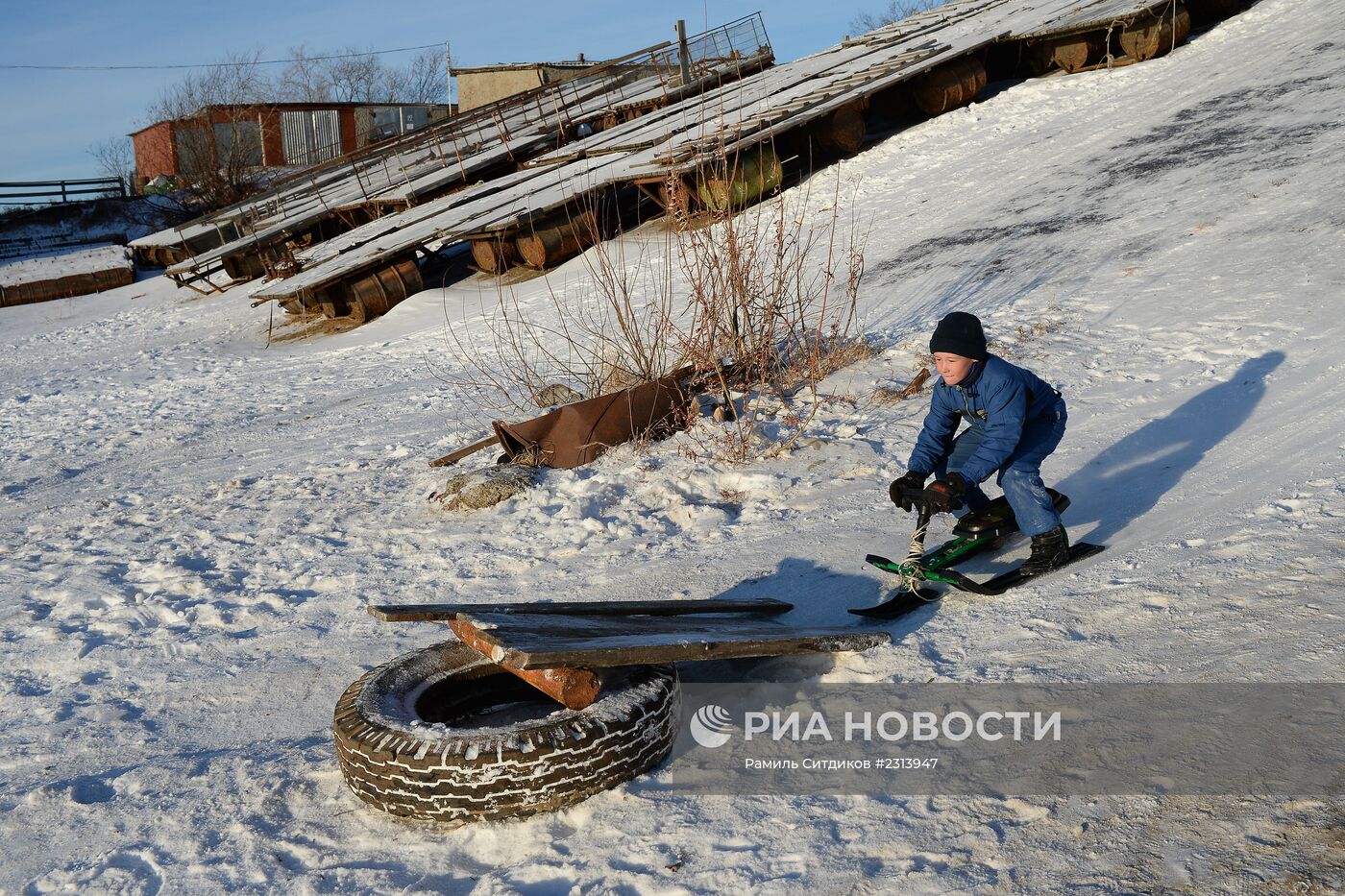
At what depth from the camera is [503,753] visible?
3.30 m

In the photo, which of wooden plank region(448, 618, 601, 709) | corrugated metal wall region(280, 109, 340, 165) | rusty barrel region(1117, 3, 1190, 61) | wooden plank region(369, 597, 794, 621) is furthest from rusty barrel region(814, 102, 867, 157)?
corrugated metal wall region(280, 109, 340, 165)

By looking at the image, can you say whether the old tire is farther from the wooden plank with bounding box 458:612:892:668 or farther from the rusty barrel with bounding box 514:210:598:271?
the rusty barrel with bounding box 514:210:598:271

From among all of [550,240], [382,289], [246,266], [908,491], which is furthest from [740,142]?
[908,491]

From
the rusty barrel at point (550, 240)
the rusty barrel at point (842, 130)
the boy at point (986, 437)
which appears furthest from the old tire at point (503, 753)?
the rusty barrel at point (842, 130)

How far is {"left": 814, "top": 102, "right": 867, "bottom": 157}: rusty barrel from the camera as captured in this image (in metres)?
16.3

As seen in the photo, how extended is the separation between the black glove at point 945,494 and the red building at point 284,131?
103 ft

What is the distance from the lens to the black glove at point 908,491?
438 cm

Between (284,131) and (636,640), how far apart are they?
42477mm

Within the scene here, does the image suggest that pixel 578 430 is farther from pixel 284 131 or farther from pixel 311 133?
pixel 311 133

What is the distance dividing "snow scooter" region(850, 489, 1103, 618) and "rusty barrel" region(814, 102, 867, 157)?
1245 centimetres

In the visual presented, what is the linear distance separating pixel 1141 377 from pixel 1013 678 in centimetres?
418

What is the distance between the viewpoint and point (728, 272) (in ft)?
25.0

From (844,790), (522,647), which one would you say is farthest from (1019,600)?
(522,647)

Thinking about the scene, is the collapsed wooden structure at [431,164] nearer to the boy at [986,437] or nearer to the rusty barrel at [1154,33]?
the rusty barrel at [1154,33]
